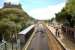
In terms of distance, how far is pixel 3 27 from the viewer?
35.1 metres

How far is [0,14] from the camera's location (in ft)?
158

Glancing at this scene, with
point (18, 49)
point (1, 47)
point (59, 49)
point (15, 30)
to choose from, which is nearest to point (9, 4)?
point (15, 30)

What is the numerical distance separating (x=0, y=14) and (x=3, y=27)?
13334 millimetres

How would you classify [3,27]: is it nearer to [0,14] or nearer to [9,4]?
[0,14]

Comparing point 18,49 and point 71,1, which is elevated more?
point 71,1

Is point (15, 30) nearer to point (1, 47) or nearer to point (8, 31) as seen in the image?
point (8, 31)

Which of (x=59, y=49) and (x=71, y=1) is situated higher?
(x=71, y=1)

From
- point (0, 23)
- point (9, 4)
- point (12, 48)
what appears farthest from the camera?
point (9, 4)

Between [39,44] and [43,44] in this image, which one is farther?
[43,44]

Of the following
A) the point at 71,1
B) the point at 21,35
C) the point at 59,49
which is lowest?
the point at 59,49

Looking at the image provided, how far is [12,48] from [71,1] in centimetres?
1882

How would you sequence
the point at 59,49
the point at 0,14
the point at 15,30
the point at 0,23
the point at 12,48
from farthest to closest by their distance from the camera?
the point at 0,14 < the point at 15,30 < the point at 0,23 < the point at 59,49 < the point at 12,48

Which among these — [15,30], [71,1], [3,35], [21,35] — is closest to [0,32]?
[3,35]

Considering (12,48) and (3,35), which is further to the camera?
(3,35)
